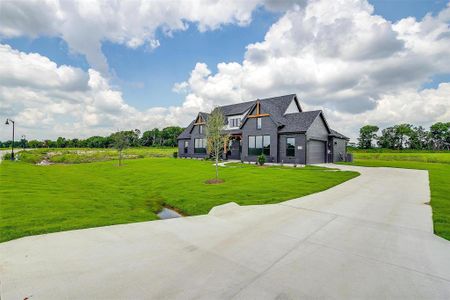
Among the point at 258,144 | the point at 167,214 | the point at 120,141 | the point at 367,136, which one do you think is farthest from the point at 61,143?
the point at 367,136

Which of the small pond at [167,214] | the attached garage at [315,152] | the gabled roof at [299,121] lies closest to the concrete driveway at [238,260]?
the small pond at [167,214]

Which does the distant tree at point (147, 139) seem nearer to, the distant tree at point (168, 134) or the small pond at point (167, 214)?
the distant tree at point (168, 134)

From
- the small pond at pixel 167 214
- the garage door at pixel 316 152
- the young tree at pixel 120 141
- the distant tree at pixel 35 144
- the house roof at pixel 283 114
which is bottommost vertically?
the small pond at pixel 167 214

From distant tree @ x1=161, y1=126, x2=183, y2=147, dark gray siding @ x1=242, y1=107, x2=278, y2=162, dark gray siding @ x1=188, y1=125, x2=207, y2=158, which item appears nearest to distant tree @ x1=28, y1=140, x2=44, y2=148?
distant tree @ x1=161, y1=126, x2=183, y2=147

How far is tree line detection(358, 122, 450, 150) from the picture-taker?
7273 centimetres

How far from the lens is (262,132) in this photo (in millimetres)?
27594

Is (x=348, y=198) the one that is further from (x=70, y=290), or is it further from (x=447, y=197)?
(x=70, y=290)

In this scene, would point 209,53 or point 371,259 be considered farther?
point 209,53

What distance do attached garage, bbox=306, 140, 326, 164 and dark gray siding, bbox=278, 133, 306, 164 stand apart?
0.73 meters

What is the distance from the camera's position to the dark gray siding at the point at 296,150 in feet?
80.3

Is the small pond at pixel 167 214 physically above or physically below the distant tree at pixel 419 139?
below

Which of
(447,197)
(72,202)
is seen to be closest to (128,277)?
(72,202)

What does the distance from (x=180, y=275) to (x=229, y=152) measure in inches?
1149

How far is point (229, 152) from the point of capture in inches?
1291
